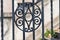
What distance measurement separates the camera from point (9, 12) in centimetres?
393

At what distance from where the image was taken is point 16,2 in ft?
13.2

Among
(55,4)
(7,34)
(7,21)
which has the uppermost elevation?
(55,4)

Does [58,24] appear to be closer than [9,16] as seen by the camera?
Yes

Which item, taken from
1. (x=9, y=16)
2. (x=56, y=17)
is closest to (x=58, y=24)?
(x=56, y=17)

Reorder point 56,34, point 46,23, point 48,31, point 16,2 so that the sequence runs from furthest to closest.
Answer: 1. point 16,2
2. point 46,23
3. point 48,31
4. point 56,34

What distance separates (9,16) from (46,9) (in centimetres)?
74

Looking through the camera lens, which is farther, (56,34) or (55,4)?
(55,4)

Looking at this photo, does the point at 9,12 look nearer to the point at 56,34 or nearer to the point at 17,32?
the point at 17,32

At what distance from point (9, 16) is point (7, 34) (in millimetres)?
354

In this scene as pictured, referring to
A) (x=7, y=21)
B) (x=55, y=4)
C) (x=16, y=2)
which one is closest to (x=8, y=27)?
(x=7, y=21)

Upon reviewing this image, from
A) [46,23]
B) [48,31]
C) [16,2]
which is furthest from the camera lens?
[16,2]

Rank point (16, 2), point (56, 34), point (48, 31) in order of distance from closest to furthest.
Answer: point (56, 34), point (48, 31), point (16, 2)

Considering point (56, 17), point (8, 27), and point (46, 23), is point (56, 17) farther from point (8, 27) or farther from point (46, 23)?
point (8, 27)

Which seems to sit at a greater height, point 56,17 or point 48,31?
point 56,17
